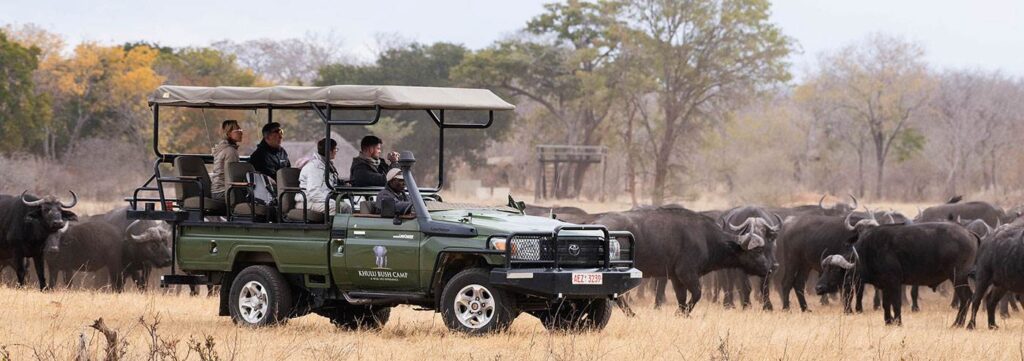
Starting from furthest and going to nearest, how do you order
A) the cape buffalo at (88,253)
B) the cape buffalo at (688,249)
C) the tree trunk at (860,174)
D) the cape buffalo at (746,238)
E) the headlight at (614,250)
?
the tree trunk at (860,174) → the cape buffalo at (88,253) → the cape buffalo at (746,238) → the cape buffalo at (688,249) → the headlight at (614,250)

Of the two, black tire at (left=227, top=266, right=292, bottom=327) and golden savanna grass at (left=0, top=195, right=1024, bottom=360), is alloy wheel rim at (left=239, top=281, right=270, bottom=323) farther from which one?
golden savanna grass at (left=0, top=195, right=1024, bottom=360)

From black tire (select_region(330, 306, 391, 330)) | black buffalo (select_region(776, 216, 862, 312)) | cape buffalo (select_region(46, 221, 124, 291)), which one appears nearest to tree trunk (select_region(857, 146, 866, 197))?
black buffalo (select_region(776, 216, 862, 312))

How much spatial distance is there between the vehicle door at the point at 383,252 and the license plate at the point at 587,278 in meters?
1.37

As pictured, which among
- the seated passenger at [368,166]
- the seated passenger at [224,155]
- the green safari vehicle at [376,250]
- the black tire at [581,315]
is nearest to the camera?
the green safari vehicle at [376,250]

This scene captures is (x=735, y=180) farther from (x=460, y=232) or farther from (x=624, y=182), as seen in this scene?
(x=460, y=232)

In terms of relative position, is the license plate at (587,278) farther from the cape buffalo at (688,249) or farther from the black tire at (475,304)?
the cape buffalo at (688,249)

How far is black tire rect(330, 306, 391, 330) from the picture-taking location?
1484 cm

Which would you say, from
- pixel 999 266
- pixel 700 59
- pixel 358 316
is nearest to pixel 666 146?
pixel 700 59

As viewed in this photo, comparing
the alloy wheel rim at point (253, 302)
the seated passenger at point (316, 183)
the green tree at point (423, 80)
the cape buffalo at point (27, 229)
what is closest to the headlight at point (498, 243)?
the seated passenger at point (316, 183)

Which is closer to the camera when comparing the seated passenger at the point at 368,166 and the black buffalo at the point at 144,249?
the seated passenger at the point at 368,166

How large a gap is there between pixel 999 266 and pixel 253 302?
352 inches

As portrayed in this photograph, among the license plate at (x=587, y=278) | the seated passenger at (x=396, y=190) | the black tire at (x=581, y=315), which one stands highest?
the seated passenger at (x=396, y=190)

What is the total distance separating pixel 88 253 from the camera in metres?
24.1

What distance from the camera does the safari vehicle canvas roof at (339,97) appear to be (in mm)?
13703
